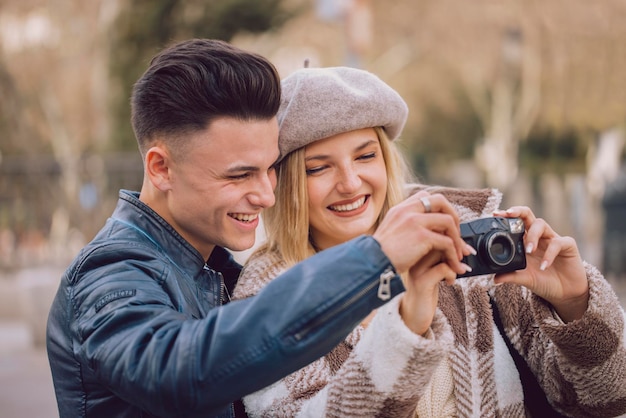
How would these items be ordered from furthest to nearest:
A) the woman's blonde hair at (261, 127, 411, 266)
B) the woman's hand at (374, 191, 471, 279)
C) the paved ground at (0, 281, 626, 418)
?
the paved ground at (0, 281, 626, 418)
the woman's blonde hair at (261, 127, 411, 266)
the woman's hand at (374, 191, 471, 279)

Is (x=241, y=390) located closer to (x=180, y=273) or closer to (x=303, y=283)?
(x=303, y=283)

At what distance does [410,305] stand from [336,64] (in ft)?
71.9

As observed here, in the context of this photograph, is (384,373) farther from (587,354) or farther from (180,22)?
(180,22)

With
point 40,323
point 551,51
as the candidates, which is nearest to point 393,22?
point 551,51

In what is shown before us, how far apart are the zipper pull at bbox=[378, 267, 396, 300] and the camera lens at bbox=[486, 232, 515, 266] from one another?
486mm

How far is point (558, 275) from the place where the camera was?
98.1 inches

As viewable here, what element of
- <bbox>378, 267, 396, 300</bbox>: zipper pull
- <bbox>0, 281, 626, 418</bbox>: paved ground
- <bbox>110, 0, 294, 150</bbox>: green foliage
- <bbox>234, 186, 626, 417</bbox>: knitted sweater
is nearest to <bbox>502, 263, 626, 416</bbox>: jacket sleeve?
<bbox>234, 186, 626, 417</bbox>: knitted sweater

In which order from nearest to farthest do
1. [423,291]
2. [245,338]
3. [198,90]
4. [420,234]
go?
[245,338]
[420,234]
[423,291]
[198,90]

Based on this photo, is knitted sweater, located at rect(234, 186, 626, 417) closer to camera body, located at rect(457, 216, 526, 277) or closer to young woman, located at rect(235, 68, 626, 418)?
young woman, located at rect(235, 68, 626, 418)

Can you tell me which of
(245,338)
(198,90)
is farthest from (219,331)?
(198,90)

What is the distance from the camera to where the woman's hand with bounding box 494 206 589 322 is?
2.41m

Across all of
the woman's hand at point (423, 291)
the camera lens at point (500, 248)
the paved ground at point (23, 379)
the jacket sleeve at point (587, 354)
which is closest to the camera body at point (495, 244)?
the camera lens at point (500, 248)

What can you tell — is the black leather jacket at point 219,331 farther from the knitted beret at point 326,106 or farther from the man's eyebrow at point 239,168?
the knitted beret at point 326,106

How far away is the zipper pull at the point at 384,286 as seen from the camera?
178cm
